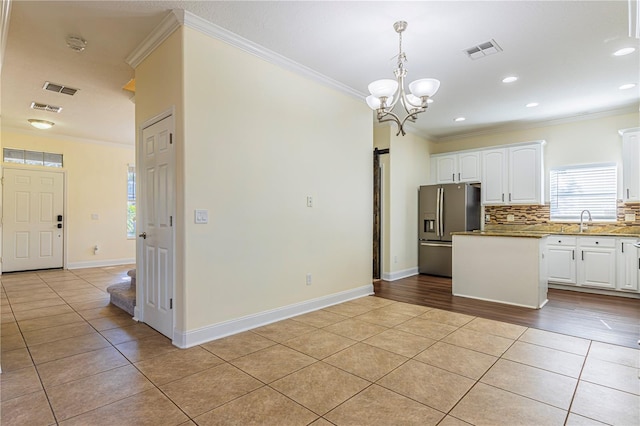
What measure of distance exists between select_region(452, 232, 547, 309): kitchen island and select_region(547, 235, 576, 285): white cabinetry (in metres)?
1.17

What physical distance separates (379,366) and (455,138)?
5.79 meters

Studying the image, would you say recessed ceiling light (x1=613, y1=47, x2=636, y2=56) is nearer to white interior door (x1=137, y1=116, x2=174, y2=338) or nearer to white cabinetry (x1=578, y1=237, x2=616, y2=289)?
white cabinetry (x1=578, y1=237, x2=616, y2=289)

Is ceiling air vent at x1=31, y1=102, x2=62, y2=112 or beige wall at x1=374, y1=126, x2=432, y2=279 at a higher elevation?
ceiling air vent at x1=31, y1=102, x2=62, y2=112

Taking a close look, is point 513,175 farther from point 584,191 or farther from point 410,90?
point 410,90

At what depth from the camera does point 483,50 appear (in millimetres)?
3357

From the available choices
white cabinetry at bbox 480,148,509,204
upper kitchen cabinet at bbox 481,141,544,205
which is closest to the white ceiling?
upper kitchen cabinet at bbox 481,141,544,205

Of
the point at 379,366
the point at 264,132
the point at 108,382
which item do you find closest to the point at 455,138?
the point at 264,132

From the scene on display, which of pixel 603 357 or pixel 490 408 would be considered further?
pixel 603 357

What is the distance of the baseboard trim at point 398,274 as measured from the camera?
5.75 metres

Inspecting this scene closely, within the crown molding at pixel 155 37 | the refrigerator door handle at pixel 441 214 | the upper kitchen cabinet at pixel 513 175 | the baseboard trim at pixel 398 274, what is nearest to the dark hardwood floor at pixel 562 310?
the baseboard trim at pixel 398 274

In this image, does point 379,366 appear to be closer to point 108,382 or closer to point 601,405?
point 601,405

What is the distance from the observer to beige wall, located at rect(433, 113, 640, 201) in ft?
16.9

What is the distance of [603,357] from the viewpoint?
8.45 ft

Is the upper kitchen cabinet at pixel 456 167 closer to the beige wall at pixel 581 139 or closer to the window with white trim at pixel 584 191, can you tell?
the beige wall at pixel 581 139
